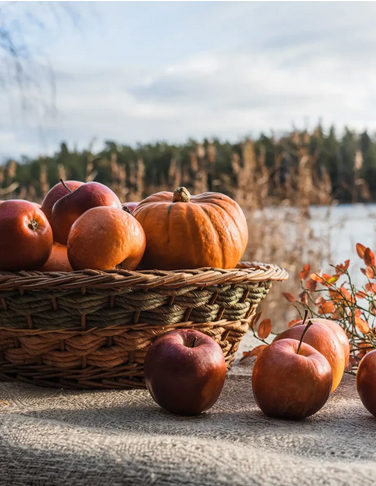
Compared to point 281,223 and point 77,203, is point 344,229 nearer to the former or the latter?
point 281,223

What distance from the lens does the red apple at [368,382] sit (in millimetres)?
1041

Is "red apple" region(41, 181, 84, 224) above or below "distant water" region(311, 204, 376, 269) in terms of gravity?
above

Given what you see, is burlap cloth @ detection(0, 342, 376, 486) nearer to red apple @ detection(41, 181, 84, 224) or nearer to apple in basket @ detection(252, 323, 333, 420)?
apple in basket @ detection(252, 323, 333, 420)

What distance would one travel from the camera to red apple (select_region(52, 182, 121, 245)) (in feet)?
4.23

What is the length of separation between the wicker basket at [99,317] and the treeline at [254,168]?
177 cm

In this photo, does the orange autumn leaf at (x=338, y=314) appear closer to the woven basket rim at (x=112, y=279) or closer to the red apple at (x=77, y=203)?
the woven basket rim at (x=112, y=279)

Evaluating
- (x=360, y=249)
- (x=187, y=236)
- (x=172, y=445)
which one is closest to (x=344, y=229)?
(x=360, y=249)

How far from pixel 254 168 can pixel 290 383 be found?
9.60ft

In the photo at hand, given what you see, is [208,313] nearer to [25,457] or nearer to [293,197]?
[25,457]

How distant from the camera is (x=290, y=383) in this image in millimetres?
1007

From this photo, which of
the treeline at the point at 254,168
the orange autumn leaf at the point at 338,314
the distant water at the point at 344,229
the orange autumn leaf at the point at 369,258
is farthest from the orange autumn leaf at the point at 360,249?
the distant water at the point at 344,229

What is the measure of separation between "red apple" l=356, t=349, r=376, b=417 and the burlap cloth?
0.10 ft

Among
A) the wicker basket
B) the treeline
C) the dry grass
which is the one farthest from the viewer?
the treeline

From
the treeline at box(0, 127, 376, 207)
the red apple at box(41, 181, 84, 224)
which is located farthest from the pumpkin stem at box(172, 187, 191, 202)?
the treeline at box(0, 127, 376, 207)
